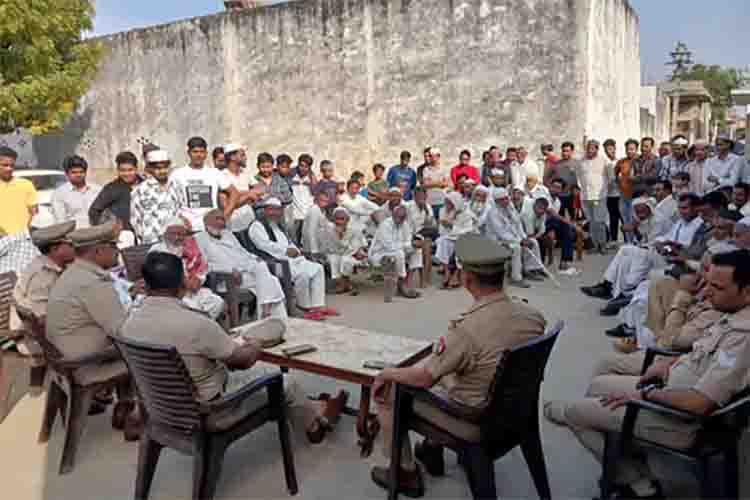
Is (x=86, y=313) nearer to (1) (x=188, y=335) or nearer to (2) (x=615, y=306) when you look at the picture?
(1) (x=188, y=335)

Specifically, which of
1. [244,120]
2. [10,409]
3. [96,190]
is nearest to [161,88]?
[244,120]

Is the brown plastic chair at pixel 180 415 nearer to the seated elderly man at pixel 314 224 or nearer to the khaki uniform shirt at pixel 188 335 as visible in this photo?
the khaki uniform shirt at pixel 188 335

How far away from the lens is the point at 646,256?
628cm

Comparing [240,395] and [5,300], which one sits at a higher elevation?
[5,300]

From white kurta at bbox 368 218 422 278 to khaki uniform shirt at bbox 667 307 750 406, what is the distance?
4.75 meters

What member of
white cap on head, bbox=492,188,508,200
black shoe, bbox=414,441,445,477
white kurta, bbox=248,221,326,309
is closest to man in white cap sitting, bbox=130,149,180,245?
white kurta, bbox=248,221,326,309

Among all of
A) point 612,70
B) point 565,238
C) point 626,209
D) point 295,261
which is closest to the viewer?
point 295,261

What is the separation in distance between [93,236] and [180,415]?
1.40 meters

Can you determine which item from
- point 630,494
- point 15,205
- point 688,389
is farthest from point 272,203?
point 688,389

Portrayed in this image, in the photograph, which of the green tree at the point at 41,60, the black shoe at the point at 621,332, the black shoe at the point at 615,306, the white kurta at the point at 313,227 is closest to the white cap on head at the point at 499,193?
the black shoe at the point at 615,306

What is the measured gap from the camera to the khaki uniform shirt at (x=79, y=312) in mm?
3510

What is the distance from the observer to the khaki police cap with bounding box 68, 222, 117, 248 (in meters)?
3.62

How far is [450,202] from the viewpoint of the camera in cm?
816

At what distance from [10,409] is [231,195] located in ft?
9.04
